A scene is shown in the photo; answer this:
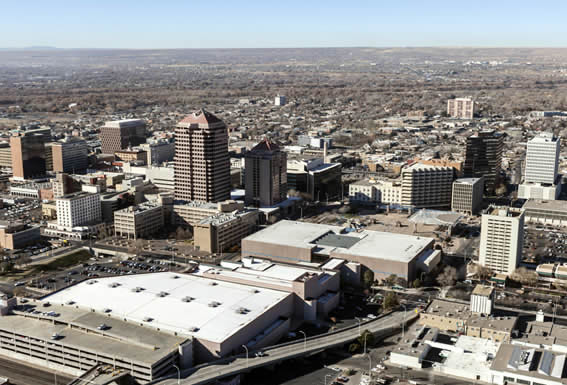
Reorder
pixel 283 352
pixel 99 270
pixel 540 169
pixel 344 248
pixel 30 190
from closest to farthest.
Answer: pixel 283 352 → pixel 344 248 → pixel 99 270 → pixel 540 169 → pixel 30 190

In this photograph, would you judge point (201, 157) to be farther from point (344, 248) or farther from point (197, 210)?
point (344, 248)

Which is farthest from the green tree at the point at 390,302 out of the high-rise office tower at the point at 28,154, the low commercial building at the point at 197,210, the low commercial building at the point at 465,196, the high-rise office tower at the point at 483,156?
the high-rise office tower at the point at 28,154

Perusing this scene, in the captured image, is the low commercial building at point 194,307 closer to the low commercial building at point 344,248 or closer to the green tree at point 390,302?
the green tree at point 390,302

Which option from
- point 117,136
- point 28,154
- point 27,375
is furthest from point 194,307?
point 117,136

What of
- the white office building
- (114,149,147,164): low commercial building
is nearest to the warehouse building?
the white office building

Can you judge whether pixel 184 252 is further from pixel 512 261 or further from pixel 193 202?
pixel 512 261
